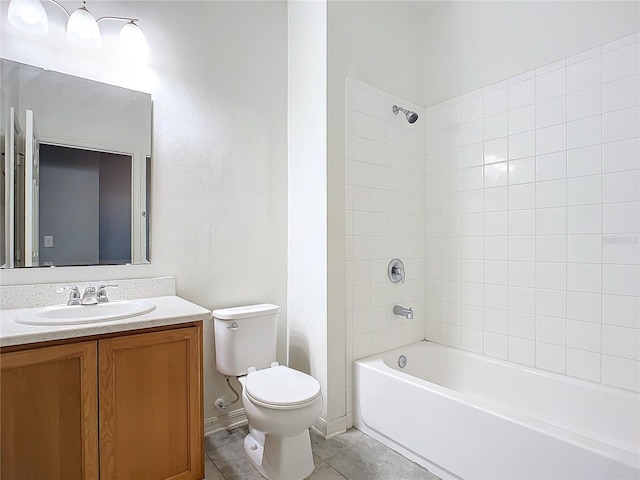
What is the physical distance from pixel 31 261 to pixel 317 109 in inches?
64.5

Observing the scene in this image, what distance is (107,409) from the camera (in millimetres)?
1383

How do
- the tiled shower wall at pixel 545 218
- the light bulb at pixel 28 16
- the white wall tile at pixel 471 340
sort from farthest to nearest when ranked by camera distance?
the white wall tile at pixel 471 340
the tiled shower wall at pixel 545 218
the light bulb at pixel 28 16

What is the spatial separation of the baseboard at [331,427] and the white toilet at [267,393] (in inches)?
11.9

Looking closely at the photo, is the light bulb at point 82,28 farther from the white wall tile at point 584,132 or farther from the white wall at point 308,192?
the white wall tile at point 584,132

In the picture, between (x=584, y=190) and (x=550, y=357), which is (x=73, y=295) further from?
(x=584, y=190)

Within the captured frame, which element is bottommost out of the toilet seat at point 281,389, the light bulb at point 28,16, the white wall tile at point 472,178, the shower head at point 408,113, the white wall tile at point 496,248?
the toilet seat at point 281,389

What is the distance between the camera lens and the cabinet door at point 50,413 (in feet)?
3.98

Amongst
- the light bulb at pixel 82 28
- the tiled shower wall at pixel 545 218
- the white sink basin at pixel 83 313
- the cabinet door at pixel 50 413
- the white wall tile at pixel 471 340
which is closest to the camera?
the cabinet door at pixel 50 413

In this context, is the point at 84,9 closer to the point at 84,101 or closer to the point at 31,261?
the point at 84,101

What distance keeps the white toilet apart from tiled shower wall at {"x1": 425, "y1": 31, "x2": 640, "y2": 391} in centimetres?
123

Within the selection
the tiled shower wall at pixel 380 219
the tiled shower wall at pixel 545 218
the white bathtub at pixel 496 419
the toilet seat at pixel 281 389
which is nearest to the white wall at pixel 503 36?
the tiled shower wall at pixel 545 218

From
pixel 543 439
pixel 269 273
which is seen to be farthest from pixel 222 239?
pixel 543 439

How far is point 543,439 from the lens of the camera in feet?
4.63

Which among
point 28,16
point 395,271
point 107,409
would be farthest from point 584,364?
point 28,16
